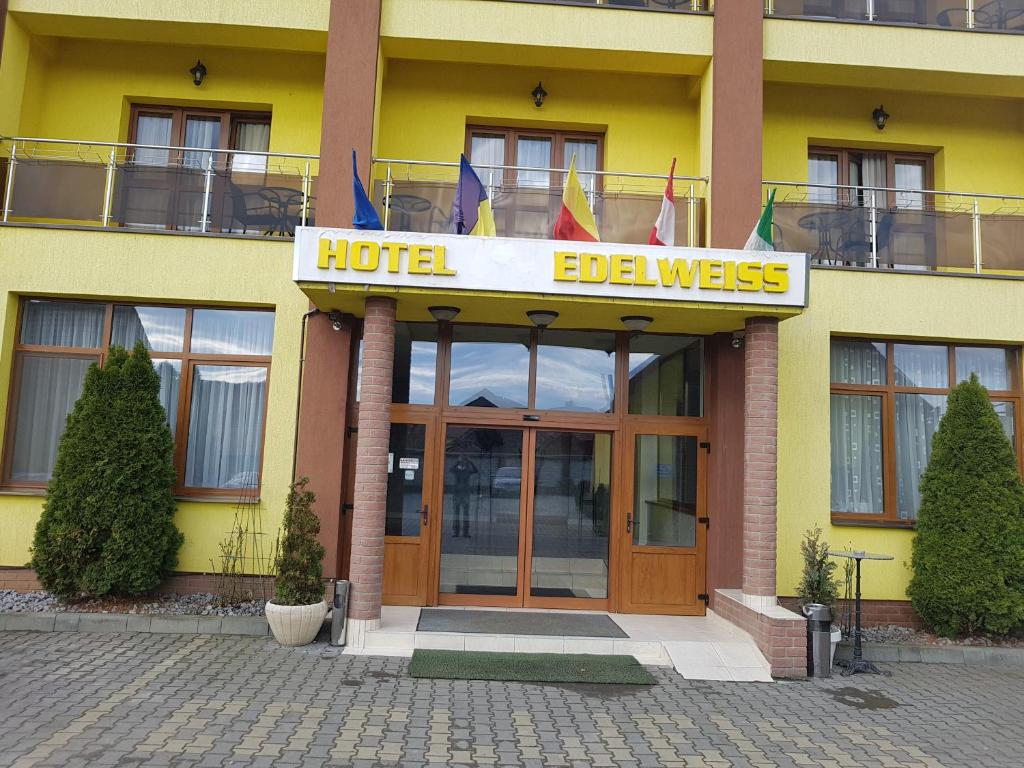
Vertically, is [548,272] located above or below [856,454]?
above

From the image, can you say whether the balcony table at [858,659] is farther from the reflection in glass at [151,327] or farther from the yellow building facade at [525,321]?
the reflection in glass at [151,327]

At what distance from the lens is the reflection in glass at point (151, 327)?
8.55 metres

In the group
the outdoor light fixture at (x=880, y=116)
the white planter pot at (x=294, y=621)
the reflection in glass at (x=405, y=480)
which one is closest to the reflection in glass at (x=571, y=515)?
the reflection in glass at (x=405, y=480)

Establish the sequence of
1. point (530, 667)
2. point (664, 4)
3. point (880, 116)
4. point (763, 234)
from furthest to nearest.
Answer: point (880, 116) < point (664, 4) < point (763, 234) < point (530, 667)

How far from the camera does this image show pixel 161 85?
9.69 m

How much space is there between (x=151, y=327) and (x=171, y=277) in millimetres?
746

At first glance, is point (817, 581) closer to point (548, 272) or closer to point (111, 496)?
point (548, 272)

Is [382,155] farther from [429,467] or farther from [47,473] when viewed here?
[47,473]

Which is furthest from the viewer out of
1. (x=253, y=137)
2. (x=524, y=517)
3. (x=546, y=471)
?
(x=253, y=137)

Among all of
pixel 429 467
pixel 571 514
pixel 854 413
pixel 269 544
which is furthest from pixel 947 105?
pixel 269 544

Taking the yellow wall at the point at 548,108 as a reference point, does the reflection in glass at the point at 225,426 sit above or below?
below

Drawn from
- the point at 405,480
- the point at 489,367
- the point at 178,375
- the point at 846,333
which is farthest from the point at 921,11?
the point at 178,375

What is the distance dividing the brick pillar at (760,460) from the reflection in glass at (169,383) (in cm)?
673

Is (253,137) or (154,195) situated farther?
(253,137)
